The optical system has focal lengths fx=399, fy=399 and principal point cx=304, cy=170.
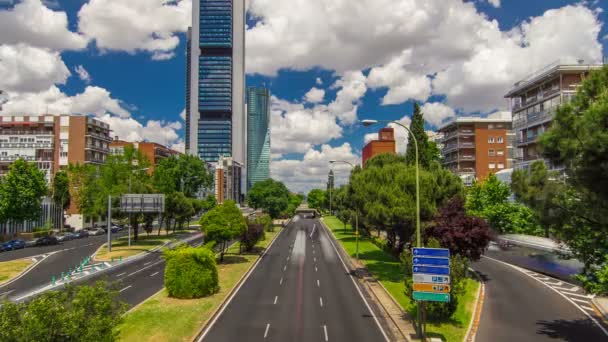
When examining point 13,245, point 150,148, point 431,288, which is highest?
point 150,148

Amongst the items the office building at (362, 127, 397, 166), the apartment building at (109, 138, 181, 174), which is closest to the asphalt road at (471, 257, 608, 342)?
the apartment building at (109, 138, 181, 174)

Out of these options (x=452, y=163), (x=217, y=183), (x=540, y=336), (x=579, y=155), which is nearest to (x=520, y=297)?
(x=540, y=336)

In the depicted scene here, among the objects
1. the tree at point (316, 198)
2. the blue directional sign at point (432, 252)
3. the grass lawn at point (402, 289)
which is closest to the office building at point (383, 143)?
the tree at point (316, 198)

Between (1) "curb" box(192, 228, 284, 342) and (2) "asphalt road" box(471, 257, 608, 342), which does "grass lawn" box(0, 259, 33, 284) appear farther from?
(2) "asphalt road" box(471, 257, 608, 342)

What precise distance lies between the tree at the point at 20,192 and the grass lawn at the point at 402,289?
160 ft

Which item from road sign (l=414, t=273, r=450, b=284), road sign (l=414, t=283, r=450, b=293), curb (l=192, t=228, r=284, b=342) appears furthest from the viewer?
curb (l=192, t=228, r=284, b=342)

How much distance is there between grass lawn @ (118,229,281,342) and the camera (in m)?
19.7

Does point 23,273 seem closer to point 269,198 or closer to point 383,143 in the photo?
point 269,198

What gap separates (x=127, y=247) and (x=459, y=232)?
44.9 metres

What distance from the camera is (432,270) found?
17.9 metres

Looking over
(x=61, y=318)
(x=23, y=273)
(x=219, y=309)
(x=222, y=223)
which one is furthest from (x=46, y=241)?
(x=61, y=318)

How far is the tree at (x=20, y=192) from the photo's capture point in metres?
59.3

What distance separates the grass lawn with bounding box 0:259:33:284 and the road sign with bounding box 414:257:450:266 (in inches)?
1379

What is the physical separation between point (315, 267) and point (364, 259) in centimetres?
708
